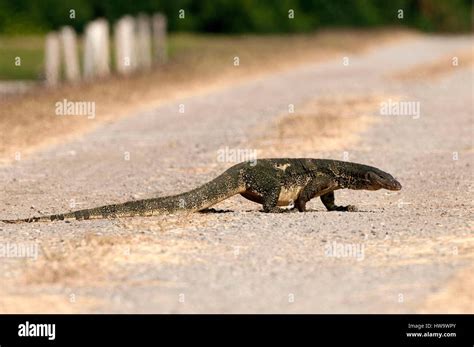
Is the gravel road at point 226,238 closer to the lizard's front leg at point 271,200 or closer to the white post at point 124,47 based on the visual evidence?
the lizard's front leg at point 271,200

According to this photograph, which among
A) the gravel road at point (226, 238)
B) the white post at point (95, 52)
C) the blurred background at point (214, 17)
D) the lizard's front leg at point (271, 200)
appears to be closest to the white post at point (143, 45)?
the white post at point (95, 52)

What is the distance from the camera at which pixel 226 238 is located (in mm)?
10625

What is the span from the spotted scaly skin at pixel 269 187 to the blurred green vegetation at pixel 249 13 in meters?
45.1

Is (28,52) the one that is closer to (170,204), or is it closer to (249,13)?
(249,13)

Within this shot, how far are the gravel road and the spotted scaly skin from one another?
0.53ft

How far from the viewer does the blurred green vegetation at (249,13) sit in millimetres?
Result: 58656

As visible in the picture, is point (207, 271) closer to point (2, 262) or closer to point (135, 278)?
point (135, 278)

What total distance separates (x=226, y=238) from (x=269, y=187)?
1.59m

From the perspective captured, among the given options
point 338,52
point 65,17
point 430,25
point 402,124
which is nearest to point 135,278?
point 402,124

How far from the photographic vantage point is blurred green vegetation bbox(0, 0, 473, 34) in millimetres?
58656

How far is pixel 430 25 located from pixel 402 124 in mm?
60888
